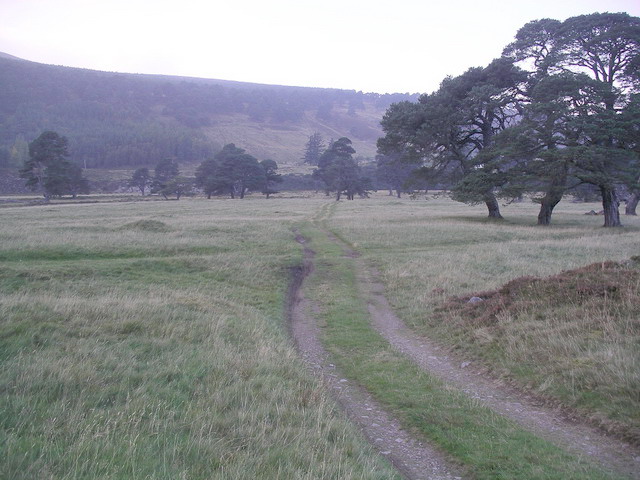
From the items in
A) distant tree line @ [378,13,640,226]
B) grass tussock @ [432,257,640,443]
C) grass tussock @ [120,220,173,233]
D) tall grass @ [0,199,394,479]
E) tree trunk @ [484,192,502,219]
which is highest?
distant tree line @ [378,13,640,226]

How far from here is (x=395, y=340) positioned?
34.0 feet

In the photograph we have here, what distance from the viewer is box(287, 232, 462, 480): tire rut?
17.1 feet

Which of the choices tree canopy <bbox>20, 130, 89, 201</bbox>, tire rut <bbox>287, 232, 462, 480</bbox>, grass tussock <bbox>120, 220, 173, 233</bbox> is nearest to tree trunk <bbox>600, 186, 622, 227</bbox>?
grass tussock <bbox>120, 220, 173, 233</bbox>

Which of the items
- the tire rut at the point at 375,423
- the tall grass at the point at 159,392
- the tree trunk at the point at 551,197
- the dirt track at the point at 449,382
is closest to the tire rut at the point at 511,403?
the dirt track at the point at 449,382

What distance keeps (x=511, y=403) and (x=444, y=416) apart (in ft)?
4.20

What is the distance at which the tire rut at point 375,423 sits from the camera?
205 inches

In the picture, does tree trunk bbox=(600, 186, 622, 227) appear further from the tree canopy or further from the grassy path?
the tree canopy

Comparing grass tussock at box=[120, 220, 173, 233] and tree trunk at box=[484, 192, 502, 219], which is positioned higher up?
tree trunk at box=[484, 192, 502, 219]

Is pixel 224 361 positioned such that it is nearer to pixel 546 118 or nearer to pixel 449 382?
pixel 449 382

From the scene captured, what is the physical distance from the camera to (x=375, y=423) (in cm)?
637

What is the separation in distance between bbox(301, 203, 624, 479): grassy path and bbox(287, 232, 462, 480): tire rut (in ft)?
0.53

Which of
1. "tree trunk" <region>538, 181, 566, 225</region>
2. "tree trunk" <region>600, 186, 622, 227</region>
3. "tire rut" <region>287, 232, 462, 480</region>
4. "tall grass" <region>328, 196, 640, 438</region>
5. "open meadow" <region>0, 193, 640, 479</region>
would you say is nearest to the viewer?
"open meadow" <region>0, 193, 640, 479</region>

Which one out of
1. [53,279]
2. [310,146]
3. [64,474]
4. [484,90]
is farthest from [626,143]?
[310,146]

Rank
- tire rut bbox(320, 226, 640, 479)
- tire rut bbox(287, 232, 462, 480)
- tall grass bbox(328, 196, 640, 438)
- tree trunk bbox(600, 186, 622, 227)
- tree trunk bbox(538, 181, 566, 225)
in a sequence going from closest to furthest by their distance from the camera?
tire rut bbox(287, 232, 462, 480) → tire rut bbox(320, 226, 640, 479) → tall grass bbox(328, 196, 640, 438) → tree trunk bbox(538, 181, 566, 225) → tree trunk bbox(600, 186, 622, 227)
